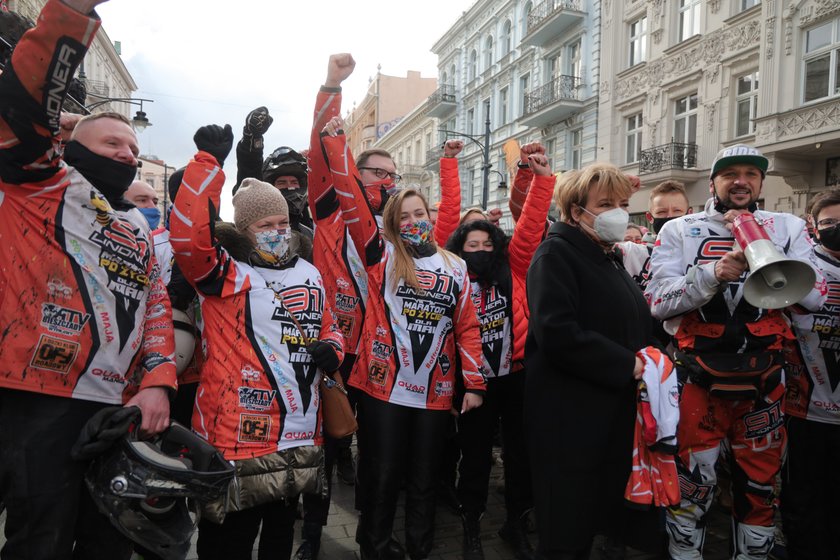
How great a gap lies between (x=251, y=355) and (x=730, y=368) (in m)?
2.34

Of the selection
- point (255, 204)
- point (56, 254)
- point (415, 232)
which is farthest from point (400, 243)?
point (56, 254)

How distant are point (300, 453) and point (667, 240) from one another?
90.4 inches

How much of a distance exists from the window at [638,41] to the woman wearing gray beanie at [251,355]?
19.3 meters

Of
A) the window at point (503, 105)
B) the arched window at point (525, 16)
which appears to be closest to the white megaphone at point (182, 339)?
the arched window at point (525, 16)

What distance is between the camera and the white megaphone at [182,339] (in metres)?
2.53

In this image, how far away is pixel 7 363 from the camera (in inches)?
71.7

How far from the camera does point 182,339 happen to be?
100 inches

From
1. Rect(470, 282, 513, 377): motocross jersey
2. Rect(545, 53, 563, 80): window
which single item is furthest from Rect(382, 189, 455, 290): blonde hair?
Rect(545, 53, 563, 80): window

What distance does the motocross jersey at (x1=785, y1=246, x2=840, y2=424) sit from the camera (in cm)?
314

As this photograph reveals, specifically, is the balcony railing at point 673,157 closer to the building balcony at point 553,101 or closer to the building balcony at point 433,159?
the building balcony at point 553,101

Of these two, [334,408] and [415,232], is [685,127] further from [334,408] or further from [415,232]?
[334,408]

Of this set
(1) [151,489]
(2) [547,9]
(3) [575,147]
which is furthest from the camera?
(2) [547,9]

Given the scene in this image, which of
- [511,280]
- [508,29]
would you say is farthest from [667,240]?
[508,29]

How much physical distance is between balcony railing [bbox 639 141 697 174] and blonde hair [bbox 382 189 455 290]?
50.1 feet
